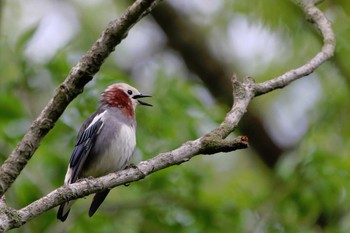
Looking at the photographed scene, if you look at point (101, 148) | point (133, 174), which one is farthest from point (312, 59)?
point (101, 148)

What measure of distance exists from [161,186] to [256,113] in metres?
2.42

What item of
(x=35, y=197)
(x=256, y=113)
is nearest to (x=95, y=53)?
(x=35, y=197)

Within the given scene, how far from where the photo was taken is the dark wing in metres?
5.66

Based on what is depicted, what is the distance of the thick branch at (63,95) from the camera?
12.6ft

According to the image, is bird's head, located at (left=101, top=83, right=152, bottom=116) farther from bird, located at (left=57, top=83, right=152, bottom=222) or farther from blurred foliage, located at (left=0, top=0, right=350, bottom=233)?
blurred foliage, located at (left=0, top=0, right=350, bottom=233)

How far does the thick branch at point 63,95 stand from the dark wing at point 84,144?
1699 mm

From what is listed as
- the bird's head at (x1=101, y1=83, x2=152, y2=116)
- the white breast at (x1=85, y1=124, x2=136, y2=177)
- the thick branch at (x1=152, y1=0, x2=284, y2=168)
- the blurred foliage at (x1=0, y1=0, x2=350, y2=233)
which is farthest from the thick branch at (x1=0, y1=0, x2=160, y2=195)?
the thick branch at (x1=152, y1=0, x2=284, y2=168)

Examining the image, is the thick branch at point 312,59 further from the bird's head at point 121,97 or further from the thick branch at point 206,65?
the thick branch at point 206,65

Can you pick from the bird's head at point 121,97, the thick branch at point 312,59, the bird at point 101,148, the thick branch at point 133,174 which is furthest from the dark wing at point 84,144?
the thick branch at point 312,59

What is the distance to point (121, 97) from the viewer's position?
21.2 ft

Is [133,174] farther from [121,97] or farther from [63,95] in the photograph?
[121,97]

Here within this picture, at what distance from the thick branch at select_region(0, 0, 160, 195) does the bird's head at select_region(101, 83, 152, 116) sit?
7.53 ft

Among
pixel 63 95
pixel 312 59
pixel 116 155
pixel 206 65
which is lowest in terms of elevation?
Result: pixel 206 65

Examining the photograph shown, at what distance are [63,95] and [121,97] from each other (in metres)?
2.56
